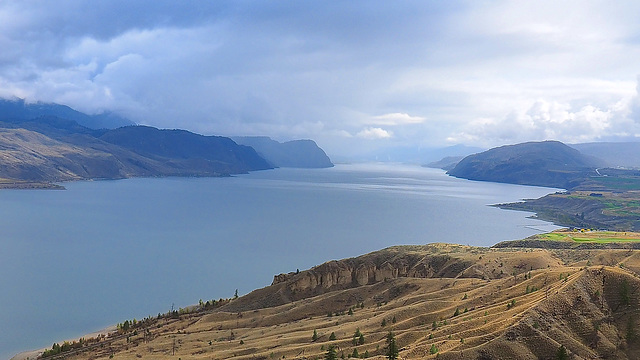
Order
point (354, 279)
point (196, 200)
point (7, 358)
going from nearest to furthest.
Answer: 1. point (7, 358)
2. point (354, 279)
3. point (196, 200)

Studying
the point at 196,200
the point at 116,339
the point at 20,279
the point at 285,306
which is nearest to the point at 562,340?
Result: the point at 285,306

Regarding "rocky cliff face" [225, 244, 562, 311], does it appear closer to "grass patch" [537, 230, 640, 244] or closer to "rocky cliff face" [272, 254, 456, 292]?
"rocky cliff face" [272, 254, 456, 292]

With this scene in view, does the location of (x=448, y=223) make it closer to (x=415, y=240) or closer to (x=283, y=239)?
(x=415, y=240)

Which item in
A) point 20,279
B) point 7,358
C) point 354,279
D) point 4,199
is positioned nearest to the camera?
point 7,358

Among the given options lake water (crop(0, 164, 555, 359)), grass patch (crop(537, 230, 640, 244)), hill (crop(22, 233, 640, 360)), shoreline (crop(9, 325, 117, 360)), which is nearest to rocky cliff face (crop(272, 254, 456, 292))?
hill (crop(22, 233, 640, 360))

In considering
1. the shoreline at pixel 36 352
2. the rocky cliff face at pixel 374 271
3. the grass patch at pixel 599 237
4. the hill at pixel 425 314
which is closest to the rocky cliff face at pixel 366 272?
the rocky cliff face at pixel 374 271

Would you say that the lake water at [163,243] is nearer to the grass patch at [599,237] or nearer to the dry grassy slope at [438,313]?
the dry grassy slope at [438,313]

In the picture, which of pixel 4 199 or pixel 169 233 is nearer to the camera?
pixel 169 233
